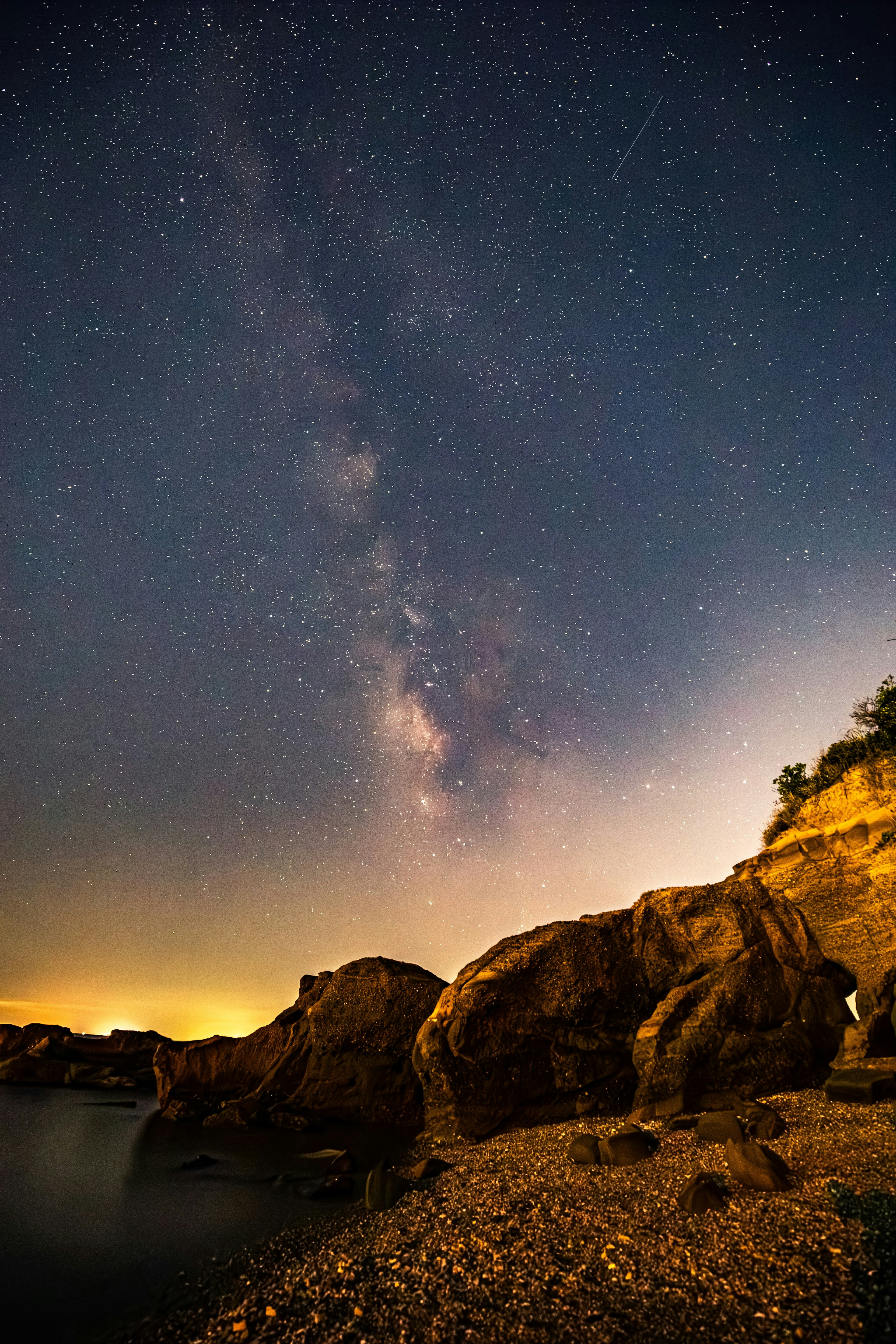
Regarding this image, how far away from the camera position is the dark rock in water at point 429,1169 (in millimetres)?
15711

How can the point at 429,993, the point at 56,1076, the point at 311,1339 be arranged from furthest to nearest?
the point at 56,1076, the point at 429,993, the point at 311,1339

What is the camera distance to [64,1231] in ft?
54.3

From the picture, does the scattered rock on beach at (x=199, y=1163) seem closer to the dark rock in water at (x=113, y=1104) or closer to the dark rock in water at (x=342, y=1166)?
the dark rock in water at (x=342, y=1166)

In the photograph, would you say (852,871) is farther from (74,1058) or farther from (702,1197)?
(74,1058)

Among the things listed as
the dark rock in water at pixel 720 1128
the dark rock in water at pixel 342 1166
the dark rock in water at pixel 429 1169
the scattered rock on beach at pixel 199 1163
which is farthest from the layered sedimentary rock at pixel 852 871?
the scattered rock on beach at pixel 199 1163

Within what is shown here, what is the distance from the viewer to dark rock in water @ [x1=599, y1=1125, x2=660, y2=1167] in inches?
537

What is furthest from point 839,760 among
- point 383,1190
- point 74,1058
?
point 74,1058

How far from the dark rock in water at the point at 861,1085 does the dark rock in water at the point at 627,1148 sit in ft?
16.5

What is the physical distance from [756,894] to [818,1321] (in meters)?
16.7

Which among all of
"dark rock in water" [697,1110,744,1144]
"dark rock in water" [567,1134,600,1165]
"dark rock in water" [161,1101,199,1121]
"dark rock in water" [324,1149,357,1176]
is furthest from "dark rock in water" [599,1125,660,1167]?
"dark rock in water" [161,1101,199,1121]

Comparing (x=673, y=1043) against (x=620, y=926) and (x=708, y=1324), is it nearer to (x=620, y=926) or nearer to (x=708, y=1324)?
(x=620, y=926)

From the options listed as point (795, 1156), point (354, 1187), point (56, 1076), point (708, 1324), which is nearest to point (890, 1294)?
point (708, 1324)

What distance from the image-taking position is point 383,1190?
14.4 m

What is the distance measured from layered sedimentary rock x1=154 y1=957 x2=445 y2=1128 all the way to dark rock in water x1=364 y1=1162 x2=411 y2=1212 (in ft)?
39.4
